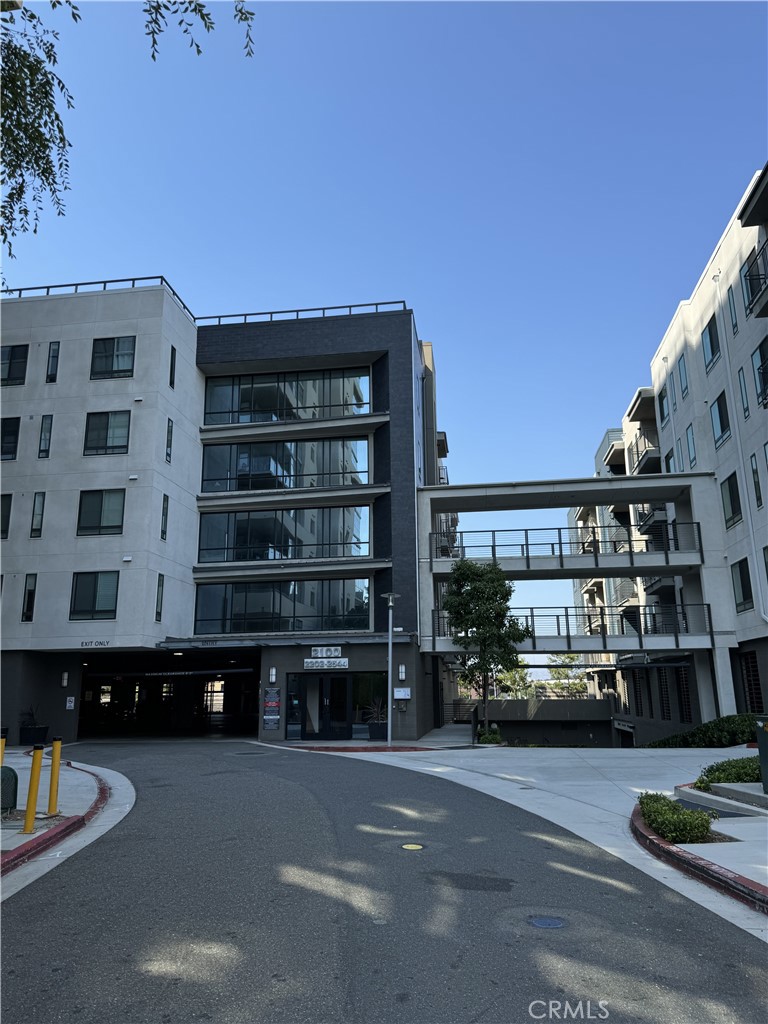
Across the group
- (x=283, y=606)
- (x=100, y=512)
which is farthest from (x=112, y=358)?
(x=283, y=606)

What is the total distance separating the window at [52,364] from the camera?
32.5 m

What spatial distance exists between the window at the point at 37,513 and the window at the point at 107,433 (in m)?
2.65

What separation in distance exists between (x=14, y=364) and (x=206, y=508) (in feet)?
35.3

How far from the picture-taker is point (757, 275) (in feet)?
81.0

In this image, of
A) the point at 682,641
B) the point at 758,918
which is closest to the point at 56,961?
the point at 758,918

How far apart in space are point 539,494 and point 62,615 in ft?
69.8

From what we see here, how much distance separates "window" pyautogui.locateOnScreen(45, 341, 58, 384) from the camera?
32469mm

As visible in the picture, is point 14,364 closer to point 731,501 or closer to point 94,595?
point 94,595

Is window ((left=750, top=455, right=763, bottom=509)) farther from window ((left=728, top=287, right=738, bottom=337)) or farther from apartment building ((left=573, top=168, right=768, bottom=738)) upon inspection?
window ((left=728, top=287, right=738, bottom=337))

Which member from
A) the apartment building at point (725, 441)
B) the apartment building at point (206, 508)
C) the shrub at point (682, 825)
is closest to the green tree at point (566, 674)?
the apartment building at point (725, 441)

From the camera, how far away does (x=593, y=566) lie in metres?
31.6

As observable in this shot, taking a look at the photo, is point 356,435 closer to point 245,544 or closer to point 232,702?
point 245,544

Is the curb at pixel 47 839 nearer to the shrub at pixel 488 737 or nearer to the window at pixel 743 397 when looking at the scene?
the shrub at pixel 488 737

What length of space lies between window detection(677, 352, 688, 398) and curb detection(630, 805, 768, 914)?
2819cm
